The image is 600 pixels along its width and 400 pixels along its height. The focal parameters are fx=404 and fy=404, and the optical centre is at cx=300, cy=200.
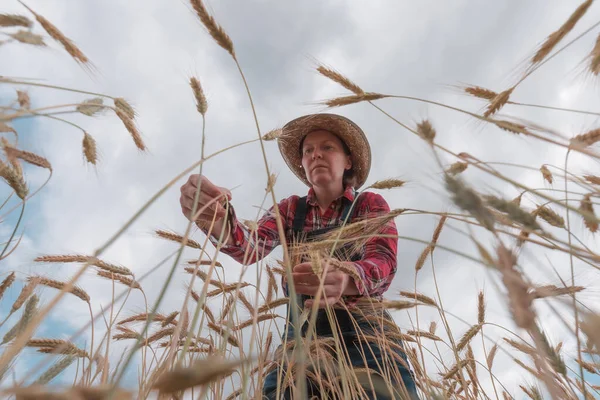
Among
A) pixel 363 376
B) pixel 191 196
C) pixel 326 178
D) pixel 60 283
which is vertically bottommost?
pixel 363 376

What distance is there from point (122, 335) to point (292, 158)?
1824 mm

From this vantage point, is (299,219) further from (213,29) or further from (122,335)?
(213,29)

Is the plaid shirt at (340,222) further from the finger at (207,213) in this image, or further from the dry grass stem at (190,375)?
the dry grass stem at (190,375)

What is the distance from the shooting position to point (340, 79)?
5.24ft

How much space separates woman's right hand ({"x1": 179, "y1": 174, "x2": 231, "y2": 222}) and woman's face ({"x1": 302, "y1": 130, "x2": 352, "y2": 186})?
958mm

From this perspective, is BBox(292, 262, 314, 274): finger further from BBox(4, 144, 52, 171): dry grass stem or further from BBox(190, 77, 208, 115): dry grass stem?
BBox(4, 144, 52, 171): dry grass stem

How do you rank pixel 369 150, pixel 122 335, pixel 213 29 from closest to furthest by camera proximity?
pixel 213 29
pixel 122 335
pixel 369 150

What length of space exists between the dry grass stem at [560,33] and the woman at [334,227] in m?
0.77

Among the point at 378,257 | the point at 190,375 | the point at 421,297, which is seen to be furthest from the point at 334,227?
the point at 190,375

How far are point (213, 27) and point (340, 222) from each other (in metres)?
1.28

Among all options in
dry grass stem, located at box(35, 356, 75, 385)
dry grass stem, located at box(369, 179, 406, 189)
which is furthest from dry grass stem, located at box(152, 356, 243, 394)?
dry grass stem, located at box(369, 179, 406, 189)

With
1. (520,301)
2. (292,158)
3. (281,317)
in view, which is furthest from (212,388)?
(292,158)

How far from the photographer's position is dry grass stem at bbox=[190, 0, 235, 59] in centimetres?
125

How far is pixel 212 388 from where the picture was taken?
1678 mm
